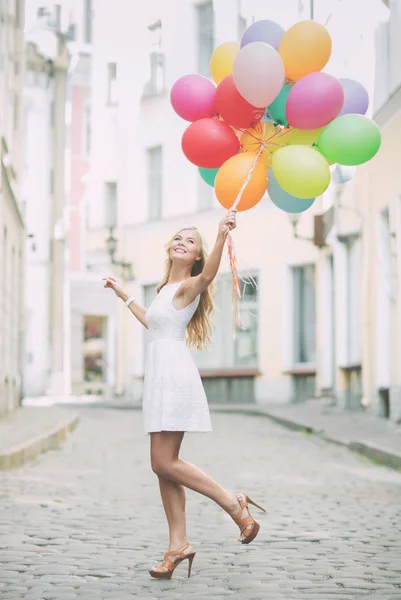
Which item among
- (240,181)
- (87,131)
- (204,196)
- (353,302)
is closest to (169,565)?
(240,181)

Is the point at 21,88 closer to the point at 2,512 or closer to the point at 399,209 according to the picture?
the point at 399,209

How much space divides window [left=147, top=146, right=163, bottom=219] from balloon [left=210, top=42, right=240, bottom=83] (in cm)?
2243

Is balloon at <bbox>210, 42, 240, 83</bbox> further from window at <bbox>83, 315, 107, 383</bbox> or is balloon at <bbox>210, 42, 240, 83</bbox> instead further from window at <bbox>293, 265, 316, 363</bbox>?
window at <bbox>83, 315, 107, 383</bbox>

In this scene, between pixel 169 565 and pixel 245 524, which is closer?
pixel 169 565

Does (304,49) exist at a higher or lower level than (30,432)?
higher

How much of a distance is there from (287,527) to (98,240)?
2421cm

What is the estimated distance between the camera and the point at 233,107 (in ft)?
19.4

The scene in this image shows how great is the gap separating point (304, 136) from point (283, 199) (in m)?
0.37

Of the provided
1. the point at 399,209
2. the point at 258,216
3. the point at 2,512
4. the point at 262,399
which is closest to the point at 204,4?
the point at 258,216

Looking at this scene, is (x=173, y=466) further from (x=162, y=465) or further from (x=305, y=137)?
(x=305, y=137)

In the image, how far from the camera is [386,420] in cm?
1664

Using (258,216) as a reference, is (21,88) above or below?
above

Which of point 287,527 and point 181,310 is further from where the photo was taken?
point 287,527

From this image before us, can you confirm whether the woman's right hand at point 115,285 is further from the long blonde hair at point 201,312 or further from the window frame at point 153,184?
the window frame at point 153,184
